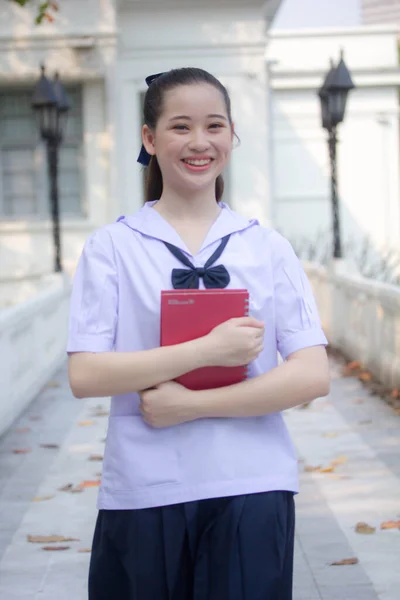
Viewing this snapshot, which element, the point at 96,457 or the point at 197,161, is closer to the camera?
the point at 197,161

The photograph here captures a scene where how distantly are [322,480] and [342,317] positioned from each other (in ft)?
23.1

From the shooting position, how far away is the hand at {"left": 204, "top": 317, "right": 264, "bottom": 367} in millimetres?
2318

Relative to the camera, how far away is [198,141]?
2508mm

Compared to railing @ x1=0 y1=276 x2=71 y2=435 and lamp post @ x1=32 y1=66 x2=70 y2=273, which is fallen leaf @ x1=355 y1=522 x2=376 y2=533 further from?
lamp post @ x1=32 y1=66 x2=70 y2=273

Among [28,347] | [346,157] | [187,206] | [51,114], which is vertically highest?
[346,157]

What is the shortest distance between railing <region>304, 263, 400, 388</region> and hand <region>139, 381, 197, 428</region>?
7.40 metres

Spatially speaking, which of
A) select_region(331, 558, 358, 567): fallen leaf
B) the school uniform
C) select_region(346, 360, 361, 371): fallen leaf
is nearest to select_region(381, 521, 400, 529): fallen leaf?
select_region(331, 558, 358, 567): fallen leaf

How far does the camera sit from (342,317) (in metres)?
13.4

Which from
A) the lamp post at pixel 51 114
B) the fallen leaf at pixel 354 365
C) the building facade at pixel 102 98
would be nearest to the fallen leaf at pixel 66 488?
the fallen leaf at pixel 354 365

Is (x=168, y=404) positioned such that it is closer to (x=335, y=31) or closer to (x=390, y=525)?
(x=390, y=525)

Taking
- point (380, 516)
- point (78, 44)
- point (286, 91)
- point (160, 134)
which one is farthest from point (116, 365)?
point (286, 91)

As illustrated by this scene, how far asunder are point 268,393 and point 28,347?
26.6 feet

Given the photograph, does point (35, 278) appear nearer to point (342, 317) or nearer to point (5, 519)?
point (342, 317)

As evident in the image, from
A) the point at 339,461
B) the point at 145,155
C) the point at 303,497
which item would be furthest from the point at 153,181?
the point at 339,461
